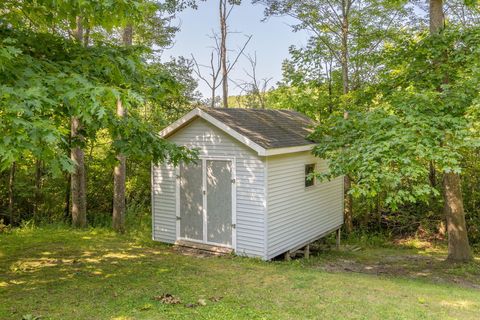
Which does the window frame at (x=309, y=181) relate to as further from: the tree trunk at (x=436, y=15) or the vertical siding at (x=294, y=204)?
the tree trunk at (x=436, y=15)

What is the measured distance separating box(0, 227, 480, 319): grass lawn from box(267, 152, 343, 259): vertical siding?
1.94 ft

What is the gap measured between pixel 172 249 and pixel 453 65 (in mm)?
7314

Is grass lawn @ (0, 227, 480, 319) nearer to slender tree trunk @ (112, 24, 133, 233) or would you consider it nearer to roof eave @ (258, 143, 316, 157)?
slender tree trunk @ (112, 24, 133, 233)

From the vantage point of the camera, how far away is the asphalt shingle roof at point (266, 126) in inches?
329

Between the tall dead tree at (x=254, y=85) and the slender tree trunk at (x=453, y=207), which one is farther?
the tall dead tree at (x=254, y=85)

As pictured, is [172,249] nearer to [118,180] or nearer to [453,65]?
[118,180]

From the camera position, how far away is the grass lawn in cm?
505

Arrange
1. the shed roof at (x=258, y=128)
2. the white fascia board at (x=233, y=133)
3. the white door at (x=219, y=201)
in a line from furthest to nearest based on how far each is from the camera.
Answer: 1. the white door at (x=219, y=201)
2. the shed roof at (x=258, y=128)
3. the white fascia board at (x=233, y=133)

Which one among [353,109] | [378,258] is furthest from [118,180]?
[378,258]

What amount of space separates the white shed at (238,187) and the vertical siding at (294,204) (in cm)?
2

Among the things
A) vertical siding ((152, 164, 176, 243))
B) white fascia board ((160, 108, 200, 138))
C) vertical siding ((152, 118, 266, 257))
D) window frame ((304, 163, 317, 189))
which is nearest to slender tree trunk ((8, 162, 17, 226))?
vertical siding ((152, 164, 176, 243))

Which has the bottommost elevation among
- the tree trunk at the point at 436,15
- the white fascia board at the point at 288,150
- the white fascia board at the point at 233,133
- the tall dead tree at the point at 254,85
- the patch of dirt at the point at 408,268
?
the patch of dirt at the point at 408,268

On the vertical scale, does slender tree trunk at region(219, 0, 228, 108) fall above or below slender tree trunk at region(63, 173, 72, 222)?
above

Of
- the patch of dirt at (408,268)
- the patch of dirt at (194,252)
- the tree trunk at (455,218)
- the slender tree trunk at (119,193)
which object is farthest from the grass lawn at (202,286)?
the slender tree trunk at (119,193)
